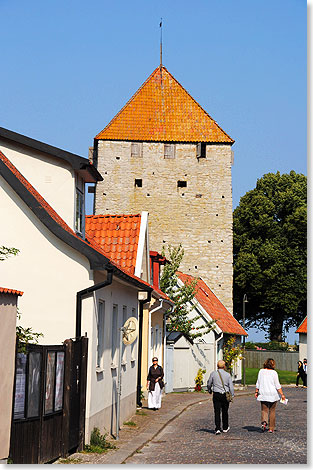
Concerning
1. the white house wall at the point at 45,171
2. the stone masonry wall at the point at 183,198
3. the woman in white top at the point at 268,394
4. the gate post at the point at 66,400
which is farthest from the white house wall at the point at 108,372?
the stone masonry wall at the point at 183,198

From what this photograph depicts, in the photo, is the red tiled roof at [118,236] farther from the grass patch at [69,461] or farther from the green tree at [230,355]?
the green tree at [230,355]

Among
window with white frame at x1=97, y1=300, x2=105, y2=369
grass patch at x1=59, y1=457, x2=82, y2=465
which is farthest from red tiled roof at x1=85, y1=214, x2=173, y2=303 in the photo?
grass patch at x1=59, y1=457, x2=82, y2=465

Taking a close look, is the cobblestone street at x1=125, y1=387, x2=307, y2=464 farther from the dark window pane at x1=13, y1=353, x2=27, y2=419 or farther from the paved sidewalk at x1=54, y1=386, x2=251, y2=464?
the dark window pane at x1=13, y1=353, x2=27, y2=419

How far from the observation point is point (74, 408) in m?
12.2

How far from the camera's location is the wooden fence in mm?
58719

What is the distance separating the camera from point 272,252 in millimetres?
57438

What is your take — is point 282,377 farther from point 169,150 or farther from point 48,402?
point 48,402

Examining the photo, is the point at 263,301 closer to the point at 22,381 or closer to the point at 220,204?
the point at 220,204

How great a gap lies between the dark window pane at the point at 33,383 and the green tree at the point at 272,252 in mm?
47078

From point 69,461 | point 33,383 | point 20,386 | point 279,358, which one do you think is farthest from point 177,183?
point 20,386

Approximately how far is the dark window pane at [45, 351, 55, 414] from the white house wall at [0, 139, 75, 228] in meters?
5.27

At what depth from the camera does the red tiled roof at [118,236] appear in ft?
70.1

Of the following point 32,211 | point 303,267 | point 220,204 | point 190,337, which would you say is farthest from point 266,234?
point 32,211

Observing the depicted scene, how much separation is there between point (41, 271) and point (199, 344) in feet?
87.1
